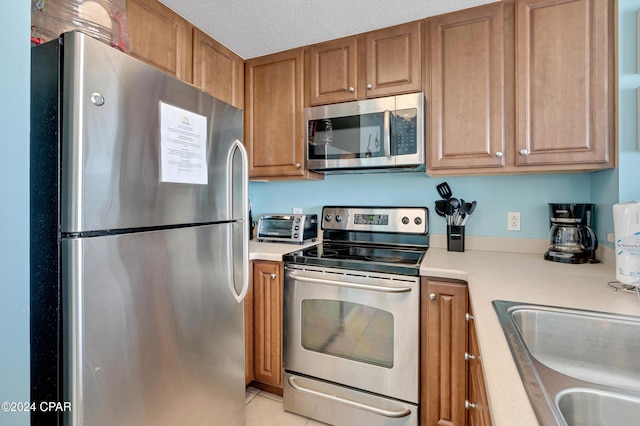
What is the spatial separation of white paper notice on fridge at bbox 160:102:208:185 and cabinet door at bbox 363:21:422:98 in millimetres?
1162

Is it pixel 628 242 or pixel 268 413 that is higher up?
pixel 628 242

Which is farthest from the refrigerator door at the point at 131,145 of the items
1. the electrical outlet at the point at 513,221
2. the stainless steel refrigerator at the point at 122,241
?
the electrical outlet at the point at 513,221

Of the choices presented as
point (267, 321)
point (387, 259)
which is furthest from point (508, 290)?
point (267, 321)

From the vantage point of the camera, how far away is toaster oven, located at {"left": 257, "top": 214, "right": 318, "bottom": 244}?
7.07 ft

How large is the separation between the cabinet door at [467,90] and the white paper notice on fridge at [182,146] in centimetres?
126

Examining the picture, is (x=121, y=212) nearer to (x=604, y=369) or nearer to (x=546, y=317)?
(x=546, y=317)

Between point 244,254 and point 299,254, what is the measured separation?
1.57 ft

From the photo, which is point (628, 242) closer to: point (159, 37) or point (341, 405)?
point (341, 405)

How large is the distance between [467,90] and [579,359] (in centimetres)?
138

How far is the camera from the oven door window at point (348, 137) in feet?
5.94

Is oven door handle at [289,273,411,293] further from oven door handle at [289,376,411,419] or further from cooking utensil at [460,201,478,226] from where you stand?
cooking utensil at [460,201,478,226]

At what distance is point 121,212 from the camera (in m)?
0.87

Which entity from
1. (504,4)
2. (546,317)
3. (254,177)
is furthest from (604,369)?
(254,177)

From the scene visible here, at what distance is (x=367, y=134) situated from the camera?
1.84 metres
